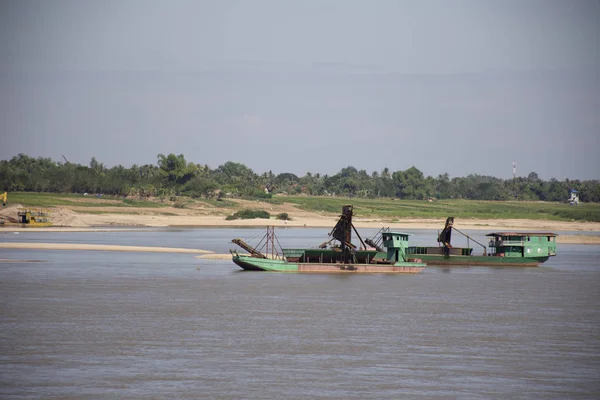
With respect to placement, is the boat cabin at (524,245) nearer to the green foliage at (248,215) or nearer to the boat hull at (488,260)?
the boat hull at (488,260)

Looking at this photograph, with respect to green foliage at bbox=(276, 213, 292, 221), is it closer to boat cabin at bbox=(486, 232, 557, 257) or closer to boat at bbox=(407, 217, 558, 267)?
boat at bbox=(407, 217, 558, 267)

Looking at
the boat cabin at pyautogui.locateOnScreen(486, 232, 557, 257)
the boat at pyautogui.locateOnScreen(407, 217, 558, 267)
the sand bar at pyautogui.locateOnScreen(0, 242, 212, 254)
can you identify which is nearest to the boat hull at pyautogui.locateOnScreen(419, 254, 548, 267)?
the boat at pyautogui.locateOnScreen(407, 217, 558, 267)

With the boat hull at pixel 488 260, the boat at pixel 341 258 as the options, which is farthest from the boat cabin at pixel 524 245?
the boat at pixel 341 258

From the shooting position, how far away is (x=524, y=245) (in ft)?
271

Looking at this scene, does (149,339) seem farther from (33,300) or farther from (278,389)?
(33,300)

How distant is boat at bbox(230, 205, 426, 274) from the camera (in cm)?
6975

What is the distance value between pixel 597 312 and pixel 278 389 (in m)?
26.7

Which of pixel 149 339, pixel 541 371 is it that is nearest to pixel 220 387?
pixel 149 339

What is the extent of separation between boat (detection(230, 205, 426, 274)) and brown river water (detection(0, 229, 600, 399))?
1574 millimetres

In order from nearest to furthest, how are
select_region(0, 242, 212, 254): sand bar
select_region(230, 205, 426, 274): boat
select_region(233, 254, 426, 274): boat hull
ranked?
select_region(233, 254, 426, 274): boat hull, select_region(230, 205, 426, 274): boat, select_region(0, 242, 212, 254): sand bar

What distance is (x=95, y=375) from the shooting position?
31.2 m

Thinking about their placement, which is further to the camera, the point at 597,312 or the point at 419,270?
the point at 419,270

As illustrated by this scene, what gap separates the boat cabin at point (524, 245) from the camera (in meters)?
82.4

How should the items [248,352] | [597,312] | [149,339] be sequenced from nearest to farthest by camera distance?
[248,352] < [149,339] < [597,312]
